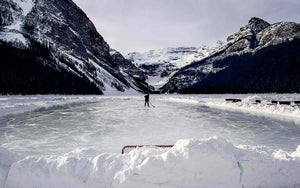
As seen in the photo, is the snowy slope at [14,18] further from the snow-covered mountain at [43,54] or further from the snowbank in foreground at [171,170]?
the snowbank in foreground at [171,170]


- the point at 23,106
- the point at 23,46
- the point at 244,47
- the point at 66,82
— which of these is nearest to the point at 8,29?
the point at 23,46

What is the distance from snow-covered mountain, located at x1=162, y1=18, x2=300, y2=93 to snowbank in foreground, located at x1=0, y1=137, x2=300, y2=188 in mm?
111222

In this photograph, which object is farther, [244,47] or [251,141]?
[244,47]

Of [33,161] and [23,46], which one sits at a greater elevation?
[23,46]

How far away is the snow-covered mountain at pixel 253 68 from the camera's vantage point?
114 meters

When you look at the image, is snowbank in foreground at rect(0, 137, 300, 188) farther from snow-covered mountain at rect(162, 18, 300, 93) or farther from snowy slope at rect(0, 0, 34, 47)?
snowy slope at rect(0, 0, 34, 47)

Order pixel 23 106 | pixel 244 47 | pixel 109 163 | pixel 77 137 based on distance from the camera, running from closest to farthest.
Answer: pixel 109 163, pixel 77 137, pixel 23 106, pixel 244 47

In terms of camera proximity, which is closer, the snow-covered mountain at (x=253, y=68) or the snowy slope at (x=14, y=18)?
the snowy slope at (x=14, y=18)

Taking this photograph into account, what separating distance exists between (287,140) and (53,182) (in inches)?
347

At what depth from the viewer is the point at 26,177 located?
4047 mm

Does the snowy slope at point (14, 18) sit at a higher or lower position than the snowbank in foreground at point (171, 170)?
higher

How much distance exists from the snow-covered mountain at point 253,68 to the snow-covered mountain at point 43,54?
66.3 m

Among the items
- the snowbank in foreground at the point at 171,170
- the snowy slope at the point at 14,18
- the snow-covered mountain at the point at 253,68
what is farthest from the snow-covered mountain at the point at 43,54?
the snowbank in foreground at the point at 171,170

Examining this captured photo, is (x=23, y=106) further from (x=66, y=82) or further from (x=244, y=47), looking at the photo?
(x=244, y=47)
